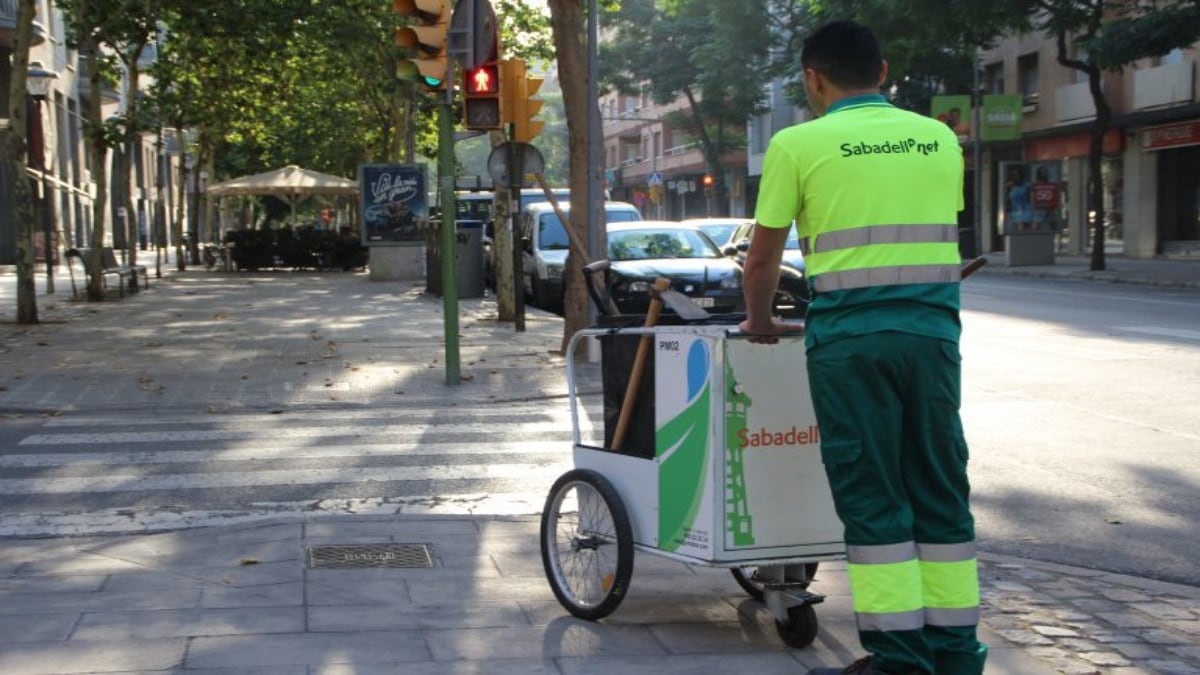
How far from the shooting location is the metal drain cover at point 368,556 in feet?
19.9

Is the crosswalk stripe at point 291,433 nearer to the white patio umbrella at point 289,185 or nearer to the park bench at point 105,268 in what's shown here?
the park bench at point 105,268

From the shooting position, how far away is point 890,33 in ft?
101

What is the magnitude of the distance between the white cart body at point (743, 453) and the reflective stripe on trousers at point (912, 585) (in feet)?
2.13

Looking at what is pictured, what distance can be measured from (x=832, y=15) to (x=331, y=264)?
17310 millimetres

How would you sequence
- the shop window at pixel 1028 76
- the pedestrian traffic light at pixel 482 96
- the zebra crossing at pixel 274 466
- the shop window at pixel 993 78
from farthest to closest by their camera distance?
the shop window at pixel 993 78 < the shop window at pixel 1028 76 < the pedestrian traffic light at pixel 482 96 < the zebra crossing at pixel 274 466

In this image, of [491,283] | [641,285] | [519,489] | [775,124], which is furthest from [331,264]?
[519,489]

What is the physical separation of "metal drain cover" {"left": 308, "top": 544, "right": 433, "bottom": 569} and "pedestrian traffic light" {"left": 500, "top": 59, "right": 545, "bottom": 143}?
8834 millimetres

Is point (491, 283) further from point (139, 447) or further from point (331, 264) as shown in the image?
point (139, 447)

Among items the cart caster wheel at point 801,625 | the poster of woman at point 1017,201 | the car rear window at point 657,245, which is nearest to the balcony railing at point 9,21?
the car rear window at point 657,245

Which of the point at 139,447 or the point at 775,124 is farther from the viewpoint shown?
the point at 775,124

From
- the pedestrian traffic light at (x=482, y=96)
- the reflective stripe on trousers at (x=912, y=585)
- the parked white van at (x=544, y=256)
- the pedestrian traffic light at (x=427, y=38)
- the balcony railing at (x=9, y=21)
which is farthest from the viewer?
the balcony railing at (x=9, y=21)

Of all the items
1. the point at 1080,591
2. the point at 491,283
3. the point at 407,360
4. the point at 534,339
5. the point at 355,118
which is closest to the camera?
the point at 1080,591

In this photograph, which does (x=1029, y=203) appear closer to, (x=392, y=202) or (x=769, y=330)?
(x=392, y=202)

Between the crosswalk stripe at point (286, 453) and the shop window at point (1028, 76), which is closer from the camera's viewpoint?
the crosswalk stripe at point (286, 453)
